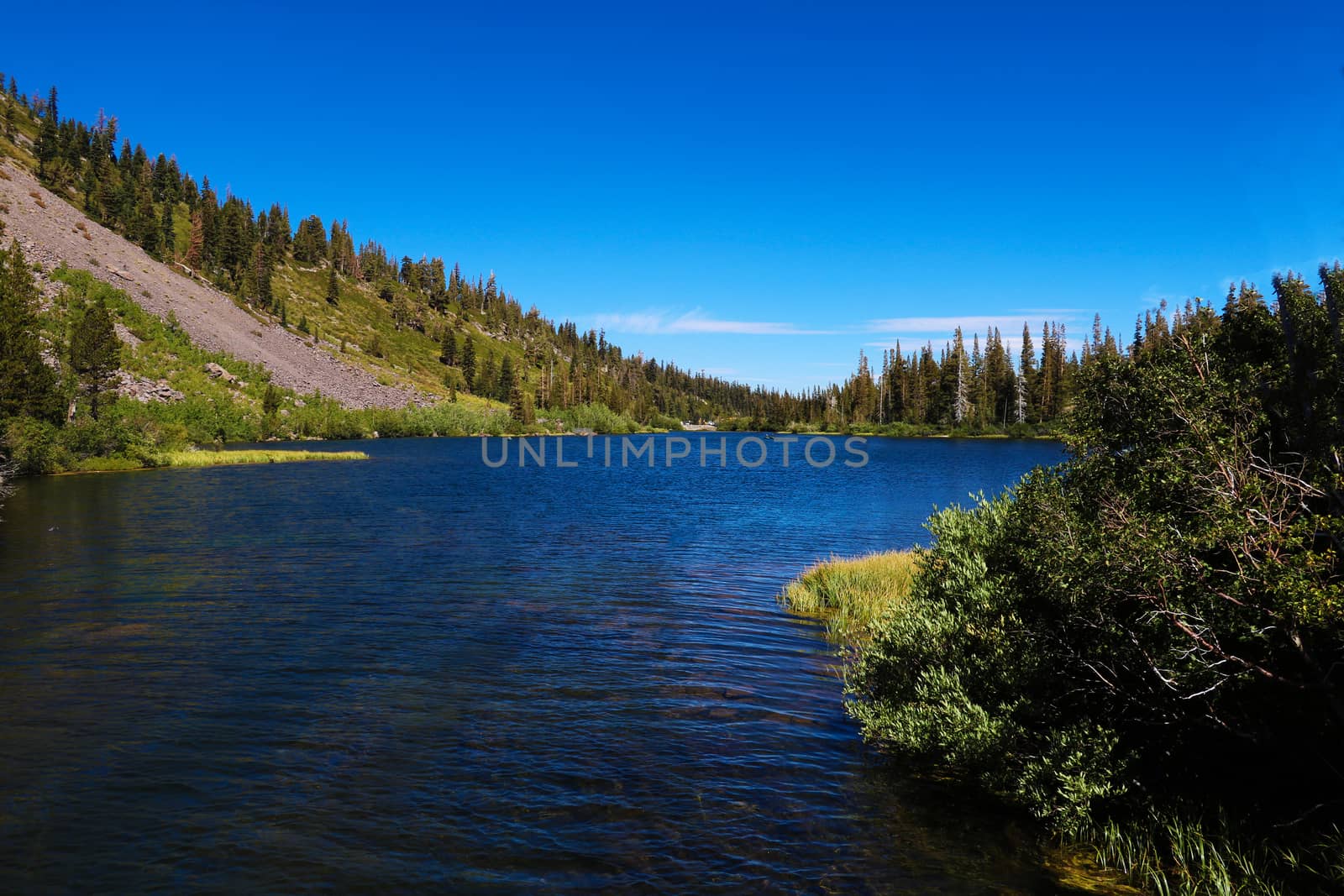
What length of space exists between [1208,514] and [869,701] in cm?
750

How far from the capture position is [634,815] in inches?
411

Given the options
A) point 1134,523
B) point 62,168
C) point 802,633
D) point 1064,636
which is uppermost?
point 62,168

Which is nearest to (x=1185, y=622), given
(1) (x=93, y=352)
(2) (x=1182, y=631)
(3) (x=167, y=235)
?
(2) (x=1182, y=631)

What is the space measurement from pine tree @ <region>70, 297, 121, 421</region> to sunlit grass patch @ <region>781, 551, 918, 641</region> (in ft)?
221

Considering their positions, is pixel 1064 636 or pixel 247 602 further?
pixel 247 602

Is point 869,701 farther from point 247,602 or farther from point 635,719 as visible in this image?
point 247,602

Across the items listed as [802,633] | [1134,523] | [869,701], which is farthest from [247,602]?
[1134,523]

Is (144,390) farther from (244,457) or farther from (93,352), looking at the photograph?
(93,352)

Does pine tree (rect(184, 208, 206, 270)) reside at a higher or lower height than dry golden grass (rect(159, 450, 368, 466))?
higher

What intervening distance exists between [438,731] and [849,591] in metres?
13.3

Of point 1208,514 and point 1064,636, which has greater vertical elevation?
point 1208,514

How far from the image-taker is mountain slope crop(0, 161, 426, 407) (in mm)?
109000

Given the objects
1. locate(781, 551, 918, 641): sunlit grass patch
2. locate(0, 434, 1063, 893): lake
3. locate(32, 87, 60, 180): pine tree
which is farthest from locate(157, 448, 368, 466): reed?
locate(32, 87, 60, 180): pine tree

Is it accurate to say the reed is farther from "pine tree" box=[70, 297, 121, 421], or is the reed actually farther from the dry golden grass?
"pine tree" box=[70, 297, 121, 421]
